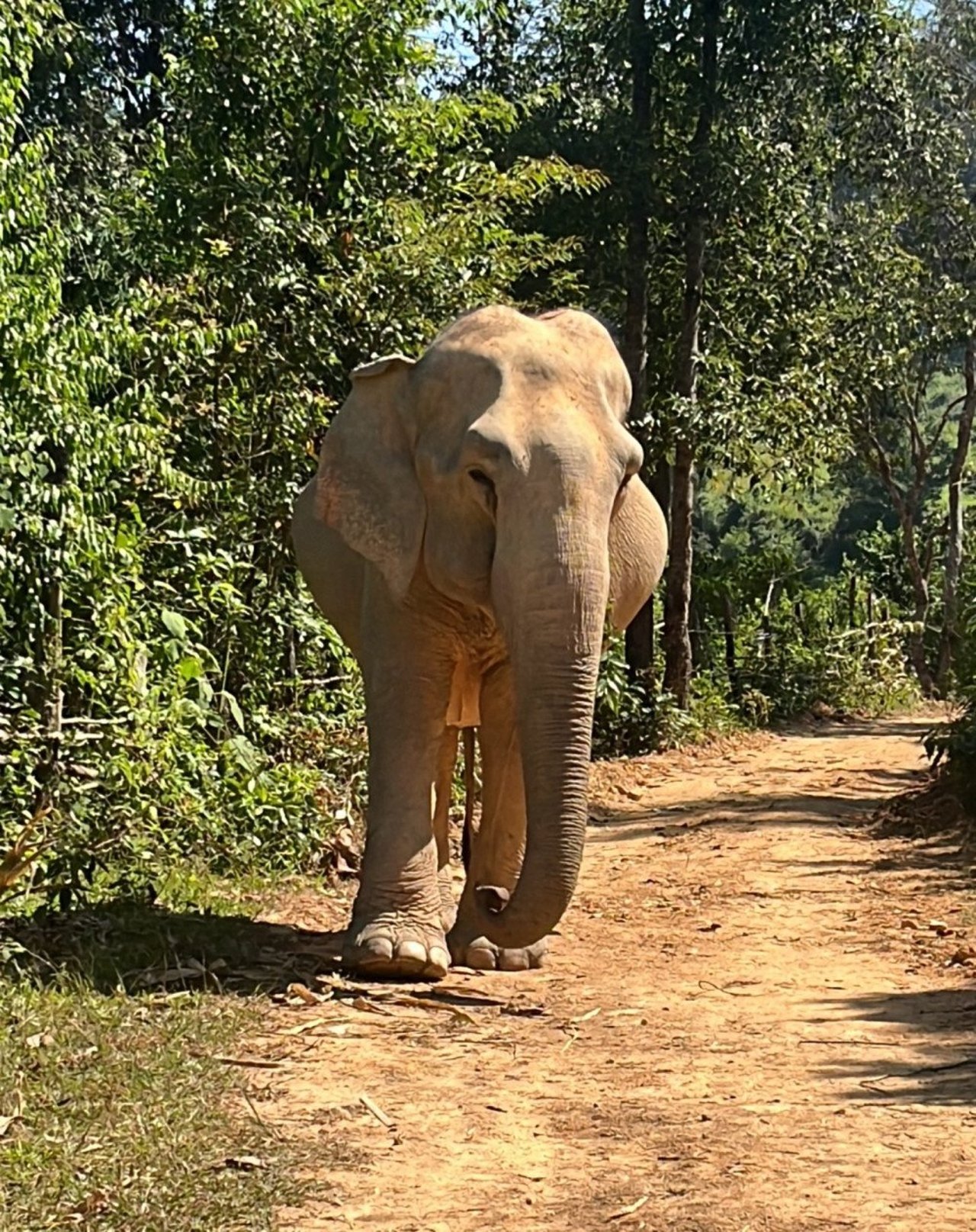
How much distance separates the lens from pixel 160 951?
6.95 metres

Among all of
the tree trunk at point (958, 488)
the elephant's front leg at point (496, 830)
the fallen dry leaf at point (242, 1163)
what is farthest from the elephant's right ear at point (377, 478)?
the tree trunk at point (958, 488)

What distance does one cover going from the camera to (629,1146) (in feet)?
15.4

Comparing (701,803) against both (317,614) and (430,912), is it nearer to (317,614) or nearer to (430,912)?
(317,614)

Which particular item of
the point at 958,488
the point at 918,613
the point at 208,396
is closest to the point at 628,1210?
the point at 208,396

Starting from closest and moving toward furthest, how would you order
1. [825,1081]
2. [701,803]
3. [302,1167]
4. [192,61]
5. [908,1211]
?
[908,1211] < [302,1167] < [825,1081] < [192,61] < [701,803]

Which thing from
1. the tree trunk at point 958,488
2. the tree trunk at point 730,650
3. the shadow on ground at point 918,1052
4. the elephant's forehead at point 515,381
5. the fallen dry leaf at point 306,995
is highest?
the tree trunk at point 958,488

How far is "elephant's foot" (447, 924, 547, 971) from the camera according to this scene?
7234mm

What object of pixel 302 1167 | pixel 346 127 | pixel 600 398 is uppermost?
pixel 346 127

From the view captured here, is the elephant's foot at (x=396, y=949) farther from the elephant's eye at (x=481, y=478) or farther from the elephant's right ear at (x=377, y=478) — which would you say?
the elephant's eye at (x=481, y=478)

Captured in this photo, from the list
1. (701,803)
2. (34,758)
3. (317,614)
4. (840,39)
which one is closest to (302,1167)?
(34,758)

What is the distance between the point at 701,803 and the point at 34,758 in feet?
21.6

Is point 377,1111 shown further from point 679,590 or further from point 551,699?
point 679,590

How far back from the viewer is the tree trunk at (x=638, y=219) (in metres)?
17.1

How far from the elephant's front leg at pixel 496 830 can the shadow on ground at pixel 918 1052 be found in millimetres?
1450
